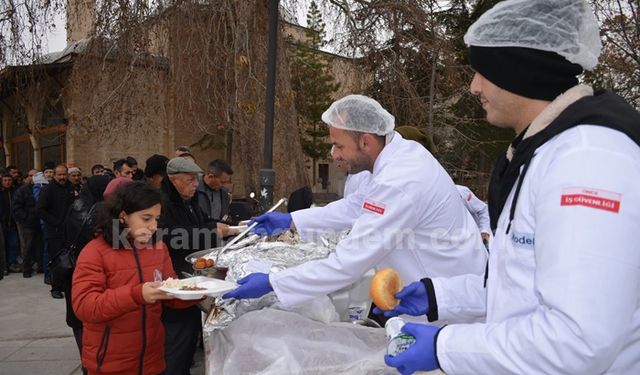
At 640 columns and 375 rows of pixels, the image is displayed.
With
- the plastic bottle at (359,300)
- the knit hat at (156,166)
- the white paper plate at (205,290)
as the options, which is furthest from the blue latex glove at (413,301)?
the knit hat at (156,166)

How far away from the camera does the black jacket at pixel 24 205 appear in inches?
305

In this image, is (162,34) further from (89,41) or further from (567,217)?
(567,217)

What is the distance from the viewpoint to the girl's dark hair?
7.84ft

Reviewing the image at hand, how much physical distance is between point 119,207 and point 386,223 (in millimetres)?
1271

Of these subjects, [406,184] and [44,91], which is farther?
[44,91]

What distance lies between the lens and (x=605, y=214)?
87 cm

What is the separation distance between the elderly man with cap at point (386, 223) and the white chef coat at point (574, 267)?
102cm

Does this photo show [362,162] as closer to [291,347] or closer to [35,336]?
[291,347]

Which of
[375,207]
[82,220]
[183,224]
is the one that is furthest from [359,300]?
[82,220]

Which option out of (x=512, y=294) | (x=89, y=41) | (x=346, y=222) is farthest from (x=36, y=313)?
(x=512, y=294)

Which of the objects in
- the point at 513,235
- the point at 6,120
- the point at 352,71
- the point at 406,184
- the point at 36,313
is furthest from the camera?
the point at 6,120

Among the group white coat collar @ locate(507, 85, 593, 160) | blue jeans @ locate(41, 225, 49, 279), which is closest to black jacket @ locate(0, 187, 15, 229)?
blue jeans @ locate(41, 225, 49, 279)

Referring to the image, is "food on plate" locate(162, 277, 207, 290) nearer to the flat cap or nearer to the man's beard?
the man's beard

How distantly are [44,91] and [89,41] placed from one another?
2.03m
